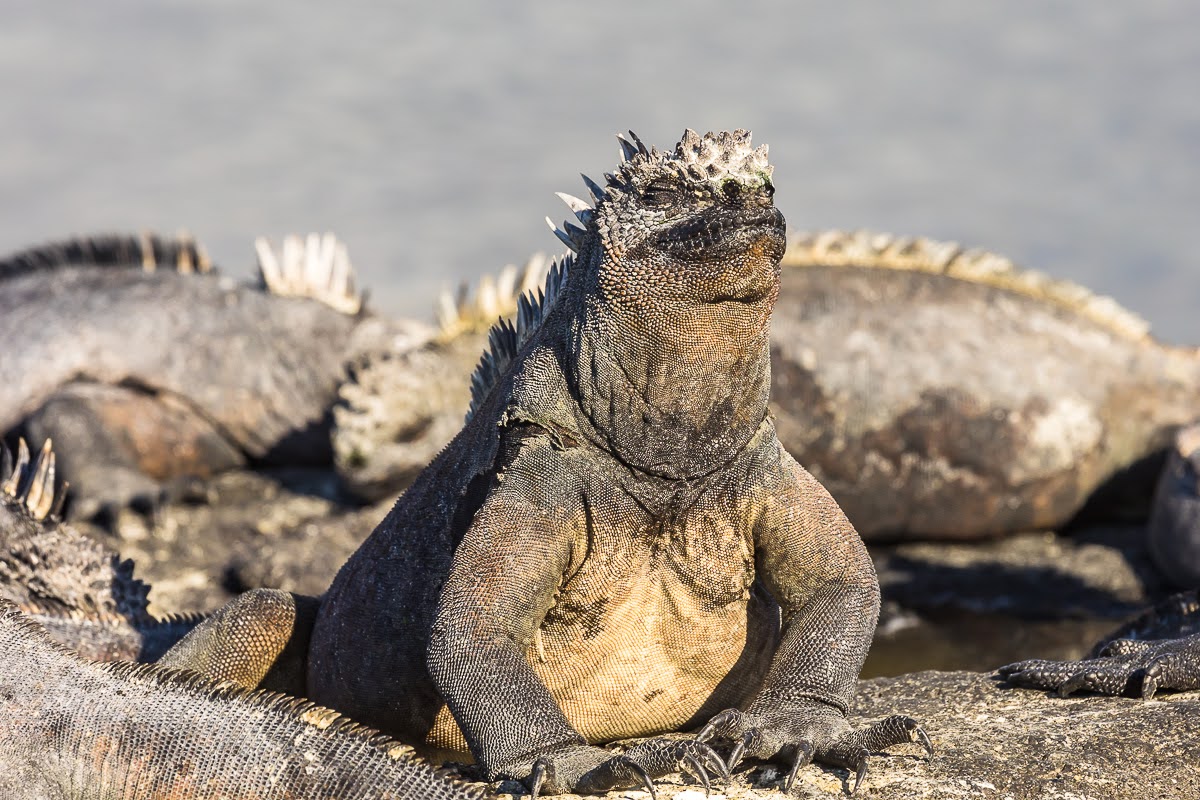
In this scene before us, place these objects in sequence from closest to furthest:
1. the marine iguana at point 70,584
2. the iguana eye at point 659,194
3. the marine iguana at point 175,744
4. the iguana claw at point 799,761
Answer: the marine iguana at point 175,744 → the iguana claw at point 799,761 → the iguana eye at point 659,194 → the marine iguana at point 70,584

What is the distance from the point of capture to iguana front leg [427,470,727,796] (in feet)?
10.8

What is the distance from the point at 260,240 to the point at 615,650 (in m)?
7.01

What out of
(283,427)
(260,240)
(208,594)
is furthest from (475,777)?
(260,240)

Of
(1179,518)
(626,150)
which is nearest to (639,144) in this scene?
(626,150)

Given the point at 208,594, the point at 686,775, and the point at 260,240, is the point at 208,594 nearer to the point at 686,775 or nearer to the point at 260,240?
the point at 260,240

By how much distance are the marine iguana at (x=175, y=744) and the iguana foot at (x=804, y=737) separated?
1.85 ft

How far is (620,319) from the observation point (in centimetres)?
361

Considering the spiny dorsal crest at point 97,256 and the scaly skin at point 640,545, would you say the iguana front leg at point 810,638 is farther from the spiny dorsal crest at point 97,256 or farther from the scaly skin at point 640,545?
the spiny dorsal crest at point 97,256

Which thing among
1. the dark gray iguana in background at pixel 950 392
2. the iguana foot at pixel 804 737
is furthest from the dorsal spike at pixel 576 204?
the dark gray iguana in background at pixel 950 392

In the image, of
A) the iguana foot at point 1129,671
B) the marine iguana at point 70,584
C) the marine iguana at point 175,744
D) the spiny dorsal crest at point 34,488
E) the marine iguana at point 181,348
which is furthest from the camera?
the marine iguana at point 181,348

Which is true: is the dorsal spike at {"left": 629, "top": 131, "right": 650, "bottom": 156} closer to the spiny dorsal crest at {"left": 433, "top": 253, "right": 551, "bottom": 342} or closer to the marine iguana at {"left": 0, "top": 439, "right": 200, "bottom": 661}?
the marine iguana at {"left": 0, "top": 439, "right": 200, "bottom": 661}

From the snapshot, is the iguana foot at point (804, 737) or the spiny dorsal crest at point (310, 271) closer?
the iguana foot at point (804, 737)

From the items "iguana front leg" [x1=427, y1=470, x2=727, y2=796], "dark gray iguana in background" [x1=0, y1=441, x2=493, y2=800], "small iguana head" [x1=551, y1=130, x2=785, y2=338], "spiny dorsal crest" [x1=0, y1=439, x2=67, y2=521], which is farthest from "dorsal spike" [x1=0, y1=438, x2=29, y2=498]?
"small iguana head" [x1=551, y1=130, x2=785, y2=338]

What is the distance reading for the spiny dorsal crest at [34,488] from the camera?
4984 millimetres
